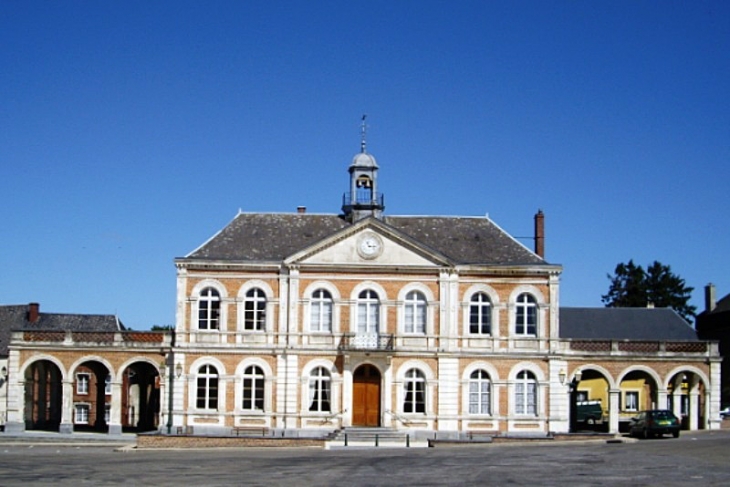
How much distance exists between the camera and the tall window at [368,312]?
165 ft

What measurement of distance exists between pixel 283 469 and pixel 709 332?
5316 centimetres

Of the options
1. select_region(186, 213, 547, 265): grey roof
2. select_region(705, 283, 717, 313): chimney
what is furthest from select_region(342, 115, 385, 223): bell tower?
select_region(705, 283, 717, 313): chimney

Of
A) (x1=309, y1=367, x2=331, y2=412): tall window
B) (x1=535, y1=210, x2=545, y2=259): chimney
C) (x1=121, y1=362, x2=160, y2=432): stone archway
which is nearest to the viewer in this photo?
(x1=309, y1=367, x2=331, y2=412): tall window

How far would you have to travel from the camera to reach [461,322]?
5034 cm

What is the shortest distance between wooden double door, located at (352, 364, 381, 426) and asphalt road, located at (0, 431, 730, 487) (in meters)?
7.00

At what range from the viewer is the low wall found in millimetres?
43688

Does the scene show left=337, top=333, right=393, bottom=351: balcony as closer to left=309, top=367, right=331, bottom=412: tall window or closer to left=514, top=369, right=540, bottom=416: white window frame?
left=309, top=367, right=331, bottom=412: tall window

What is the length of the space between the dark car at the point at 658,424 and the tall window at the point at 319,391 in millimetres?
13280

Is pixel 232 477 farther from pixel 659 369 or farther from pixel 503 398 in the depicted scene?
pixel 659 369

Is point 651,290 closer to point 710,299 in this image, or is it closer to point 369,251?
point 710,299

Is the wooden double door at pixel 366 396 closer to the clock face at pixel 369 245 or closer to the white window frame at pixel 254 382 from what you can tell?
the white window frame at pixel 254 382

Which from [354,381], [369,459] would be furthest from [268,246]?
[369,459]

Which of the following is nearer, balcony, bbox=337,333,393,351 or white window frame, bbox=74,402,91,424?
balcony, bbox=337,333,393,351

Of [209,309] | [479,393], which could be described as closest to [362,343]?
[479,393]
